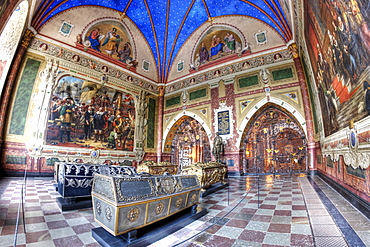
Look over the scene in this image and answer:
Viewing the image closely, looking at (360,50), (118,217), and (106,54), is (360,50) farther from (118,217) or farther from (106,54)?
(106,54)

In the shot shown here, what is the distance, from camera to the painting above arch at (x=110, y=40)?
10836 millimetres

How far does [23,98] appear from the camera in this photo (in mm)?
8508

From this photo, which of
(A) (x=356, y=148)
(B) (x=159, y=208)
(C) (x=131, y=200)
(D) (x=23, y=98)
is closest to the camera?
(C) (x=131, y=200)

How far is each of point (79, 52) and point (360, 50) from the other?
12.2 meters

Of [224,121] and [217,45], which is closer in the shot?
[224,121]

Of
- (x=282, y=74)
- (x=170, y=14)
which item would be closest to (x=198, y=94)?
(x=282, y=74)

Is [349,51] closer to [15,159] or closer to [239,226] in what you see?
[239,226]

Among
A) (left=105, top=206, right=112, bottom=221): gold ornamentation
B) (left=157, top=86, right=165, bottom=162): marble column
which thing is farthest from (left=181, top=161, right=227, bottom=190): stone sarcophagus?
(left=157, top=86, right=165, bottom=162): marble column

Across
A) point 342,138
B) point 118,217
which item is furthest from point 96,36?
point 342,138

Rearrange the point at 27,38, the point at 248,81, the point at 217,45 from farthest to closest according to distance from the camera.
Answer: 1. the point at 217,45
2. the point at 248,81
3. the point at 27,38

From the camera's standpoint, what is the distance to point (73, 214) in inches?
125

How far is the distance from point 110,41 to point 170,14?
4.75 m

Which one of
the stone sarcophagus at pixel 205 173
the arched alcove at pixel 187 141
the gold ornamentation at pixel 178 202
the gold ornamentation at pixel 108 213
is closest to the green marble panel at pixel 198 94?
the arched alcove at pixel 187 141

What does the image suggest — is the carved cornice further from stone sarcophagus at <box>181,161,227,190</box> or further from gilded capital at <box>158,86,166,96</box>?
stone sarcophagus at <box>181,161,227,190</box>
